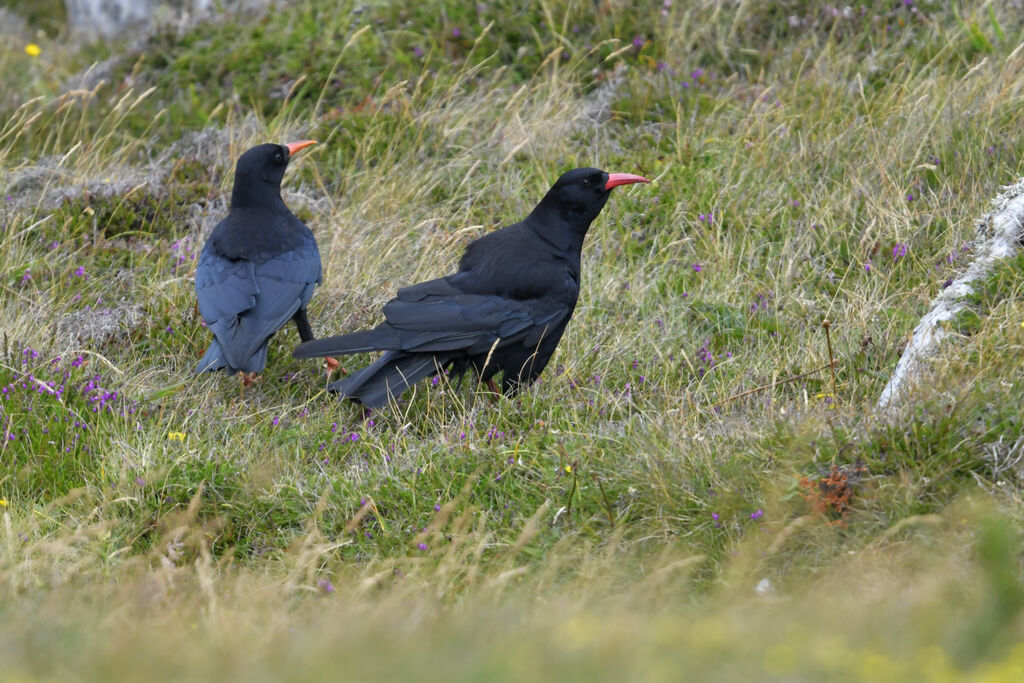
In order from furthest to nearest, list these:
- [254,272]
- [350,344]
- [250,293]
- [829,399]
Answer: [254,272], [250,293], [350,344], [829,399]

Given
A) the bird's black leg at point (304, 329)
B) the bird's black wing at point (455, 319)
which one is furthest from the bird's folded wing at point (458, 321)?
the bird's black leg at point (304, 329)

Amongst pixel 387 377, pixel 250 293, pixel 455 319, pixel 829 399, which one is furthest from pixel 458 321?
pixel 829 399

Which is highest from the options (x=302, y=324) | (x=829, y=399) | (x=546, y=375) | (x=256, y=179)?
(x=256, y=179)

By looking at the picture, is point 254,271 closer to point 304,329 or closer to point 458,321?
point 304,329

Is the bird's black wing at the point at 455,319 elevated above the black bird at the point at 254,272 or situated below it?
below

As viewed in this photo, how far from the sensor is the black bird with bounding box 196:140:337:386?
18.0ft

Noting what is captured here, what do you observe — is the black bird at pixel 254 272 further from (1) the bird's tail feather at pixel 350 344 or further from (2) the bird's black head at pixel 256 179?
(1) the bird's tail feather at pixel 350 344

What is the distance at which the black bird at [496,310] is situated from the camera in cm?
542

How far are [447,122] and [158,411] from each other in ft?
10.4

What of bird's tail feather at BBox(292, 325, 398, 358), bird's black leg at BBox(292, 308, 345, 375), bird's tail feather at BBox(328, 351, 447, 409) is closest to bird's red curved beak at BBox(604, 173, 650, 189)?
bird's tail feather at BBox(328, 351, 447, 409)

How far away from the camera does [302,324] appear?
5961 mm

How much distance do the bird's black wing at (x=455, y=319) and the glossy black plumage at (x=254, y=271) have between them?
571mm

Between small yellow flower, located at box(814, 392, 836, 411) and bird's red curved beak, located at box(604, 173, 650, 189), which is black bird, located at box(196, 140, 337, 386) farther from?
small yellow flower, located at box(814, 392, 836, 411)

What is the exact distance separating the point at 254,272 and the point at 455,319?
44.1 inches
